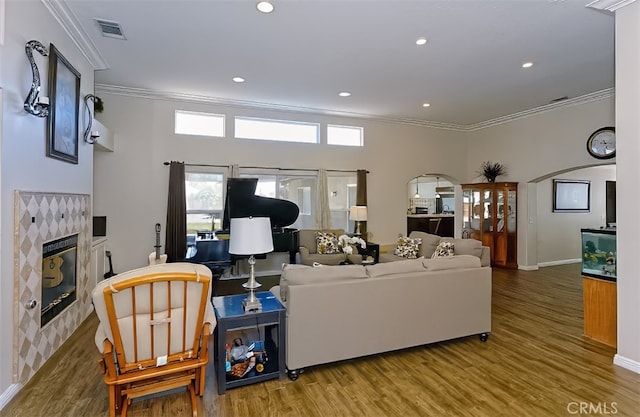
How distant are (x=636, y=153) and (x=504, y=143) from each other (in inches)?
201

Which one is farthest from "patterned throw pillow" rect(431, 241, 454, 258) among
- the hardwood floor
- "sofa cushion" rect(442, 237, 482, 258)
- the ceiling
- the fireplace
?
the fireplace

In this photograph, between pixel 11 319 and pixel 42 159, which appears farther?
pixel 42 159

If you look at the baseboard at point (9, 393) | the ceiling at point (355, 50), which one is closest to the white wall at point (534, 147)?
the ceiling at point (355, 50)

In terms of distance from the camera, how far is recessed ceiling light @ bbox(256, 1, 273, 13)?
320 centimetres

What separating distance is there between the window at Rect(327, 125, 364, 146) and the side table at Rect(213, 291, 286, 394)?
495 cm

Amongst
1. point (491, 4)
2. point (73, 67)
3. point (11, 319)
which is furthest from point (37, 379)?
point (491, 4)

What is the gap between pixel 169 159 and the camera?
6.02m

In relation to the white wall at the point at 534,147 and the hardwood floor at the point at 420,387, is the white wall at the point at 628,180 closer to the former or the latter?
the hardwood floor at the point at 420,387

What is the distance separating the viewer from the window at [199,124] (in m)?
6.17

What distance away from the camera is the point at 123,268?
5746mm

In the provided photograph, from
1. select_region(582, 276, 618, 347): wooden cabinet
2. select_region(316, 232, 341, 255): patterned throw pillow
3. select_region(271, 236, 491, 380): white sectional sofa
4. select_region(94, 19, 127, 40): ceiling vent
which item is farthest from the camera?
select_region(316, 232, 341, 255): patterned throw pillow

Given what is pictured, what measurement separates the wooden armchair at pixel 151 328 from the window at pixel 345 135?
553 cm

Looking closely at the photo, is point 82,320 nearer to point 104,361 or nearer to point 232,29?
point 104,361

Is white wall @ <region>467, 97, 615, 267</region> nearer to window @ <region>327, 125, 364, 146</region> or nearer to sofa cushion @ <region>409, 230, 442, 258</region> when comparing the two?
sofa cushion @ <region>409, 230, 442, 258</region>
